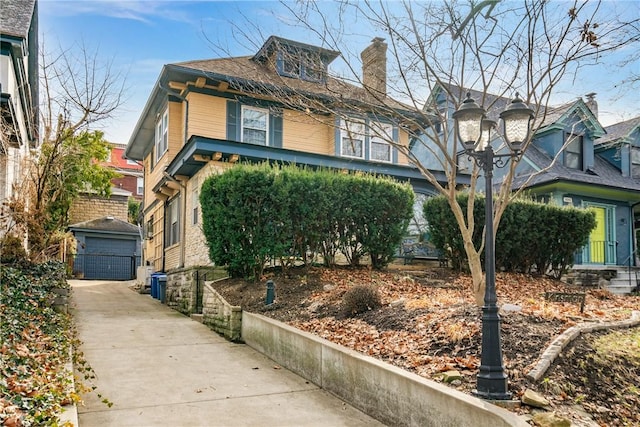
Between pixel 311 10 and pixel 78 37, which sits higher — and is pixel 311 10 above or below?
below

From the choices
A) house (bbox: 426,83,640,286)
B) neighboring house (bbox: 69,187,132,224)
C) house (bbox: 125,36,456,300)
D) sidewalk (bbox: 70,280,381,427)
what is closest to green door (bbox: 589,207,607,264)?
house (bbox: 426,83,640,286)

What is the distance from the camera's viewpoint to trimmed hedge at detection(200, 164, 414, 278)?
1020 cm

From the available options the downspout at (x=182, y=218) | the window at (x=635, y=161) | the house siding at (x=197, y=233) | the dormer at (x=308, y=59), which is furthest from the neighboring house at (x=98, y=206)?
the window at (x=635, y=161)

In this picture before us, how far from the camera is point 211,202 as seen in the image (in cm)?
1045

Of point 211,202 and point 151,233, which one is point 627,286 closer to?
point 211,202

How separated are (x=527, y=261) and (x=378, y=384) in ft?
31.9

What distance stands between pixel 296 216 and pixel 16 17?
8.10 meters

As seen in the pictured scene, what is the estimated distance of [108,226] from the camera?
2605 centimetres

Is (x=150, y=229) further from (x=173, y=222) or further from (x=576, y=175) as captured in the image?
(x=576, y=175)

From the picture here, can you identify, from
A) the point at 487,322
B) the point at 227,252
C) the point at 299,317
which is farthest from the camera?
the point at 227,252

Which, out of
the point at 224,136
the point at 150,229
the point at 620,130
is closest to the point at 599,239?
the point at 620,130

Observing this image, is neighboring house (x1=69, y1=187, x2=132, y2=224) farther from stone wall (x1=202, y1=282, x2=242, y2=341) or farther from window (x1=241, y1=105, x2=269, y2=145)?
stone wall (x1=202, y1=282, x2=242, y2=341)

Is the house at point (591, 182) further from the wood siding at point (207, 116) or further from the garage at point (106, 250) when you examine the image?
the garage at point (106, 250)

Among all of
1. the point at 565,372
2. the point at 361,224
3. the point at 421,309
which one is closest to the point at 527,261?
the point at 361,224
